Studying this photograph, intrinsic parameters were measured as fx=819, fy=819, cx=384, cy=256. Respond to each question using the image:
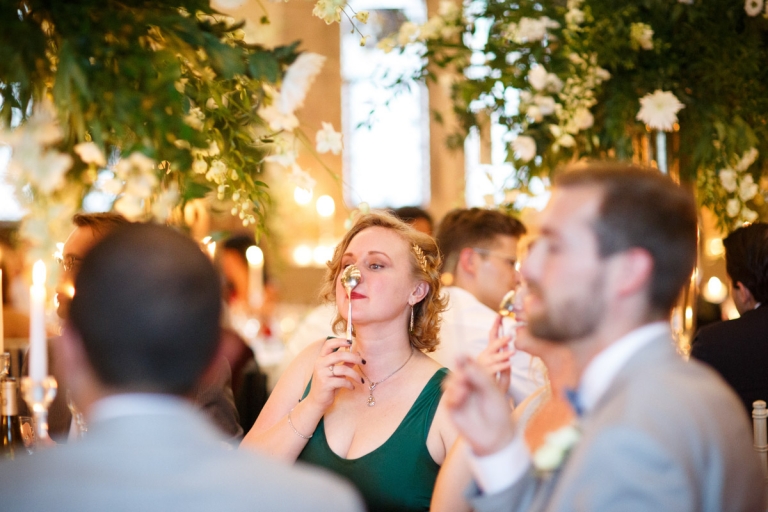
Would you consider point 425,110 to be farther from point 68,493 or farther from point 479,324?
point 68,493

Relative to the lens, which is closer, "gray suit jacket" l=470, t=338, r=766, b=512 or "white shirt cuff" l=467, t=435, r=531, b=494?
"gray suit jacket" l=470, t=338, r=766, b=512

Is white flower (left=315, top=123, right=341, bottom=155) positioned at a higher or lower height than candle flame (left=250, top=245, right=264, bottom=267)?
higher

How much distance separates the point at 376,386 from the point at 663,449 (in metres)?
1.56

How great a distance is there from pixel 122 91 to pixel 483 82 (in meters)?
2.62

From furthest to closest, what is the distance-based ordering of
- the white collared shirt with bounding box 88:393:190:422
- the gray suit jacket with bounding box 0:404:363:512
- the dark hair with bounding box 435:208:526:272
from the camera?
the dark hair with bounding box 435:208:526:272 < the white collared shirt with bounding box 88:393:190:422 < the gray suit jacket with bounding box 0:404:363:512

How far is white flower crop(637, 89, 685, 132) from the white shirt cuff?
2.24 m

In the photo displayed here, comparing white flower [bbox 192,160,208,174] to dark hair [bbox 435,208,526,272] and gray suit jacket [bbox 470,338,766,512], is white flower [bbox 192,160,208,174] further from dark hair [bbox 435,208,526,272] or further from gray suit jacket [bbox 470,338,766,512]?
dark hair [bbox 435,208,526,272]

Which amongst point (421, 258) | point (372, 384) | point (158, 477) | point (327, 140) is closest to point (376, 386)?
point (372, 384)

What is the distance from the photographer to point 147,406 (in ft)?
4.14

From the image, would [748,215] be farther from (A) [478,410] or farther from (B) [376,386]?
(A) [478,410]

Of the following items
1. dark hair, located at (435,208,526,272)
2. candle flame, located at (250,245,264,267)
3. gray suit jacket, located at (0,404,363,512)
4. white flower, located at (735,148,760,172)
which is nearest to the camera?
gray suit jacket, located at (0,404,363,512)

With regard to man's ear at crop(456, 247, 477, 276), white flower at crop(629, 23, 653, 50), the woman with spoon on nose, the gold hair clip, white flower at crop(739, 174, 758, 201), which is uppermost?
white flower at crop(629, 23, 653, 50)

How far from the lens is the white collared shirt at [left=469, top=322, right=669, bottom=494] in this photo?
1.54m

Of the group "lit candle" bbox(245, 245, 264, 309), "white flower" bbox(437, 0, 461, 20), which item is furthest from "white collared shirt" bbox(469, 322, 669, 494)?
"lit candle" bbox(245, 245, 264, 309)
